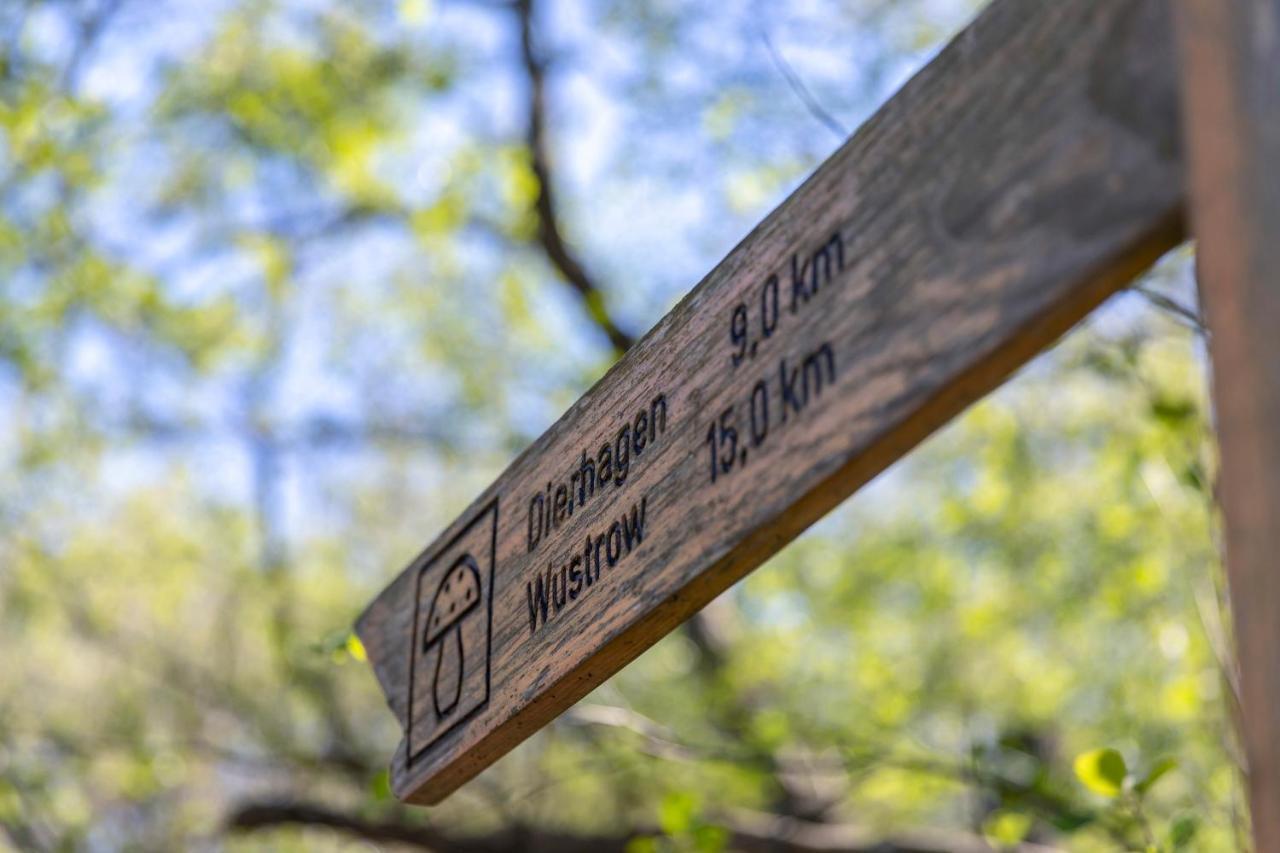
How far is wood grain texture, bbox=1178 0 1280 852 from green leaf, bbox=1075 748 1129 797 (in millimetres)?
924

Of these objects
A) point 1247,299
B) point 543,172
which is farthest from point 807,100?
point 543,172

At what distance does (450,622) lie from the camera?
4.66 feet

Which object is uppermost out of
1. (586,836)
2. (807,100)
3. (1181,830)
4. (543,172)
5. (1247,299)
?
(543,172)

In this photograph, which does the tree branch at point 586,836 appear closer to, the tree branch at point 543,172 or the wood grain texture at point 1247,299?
the tree branch at point 543,172

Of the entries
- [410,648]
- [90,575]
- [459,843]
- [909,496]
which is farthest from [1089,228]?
[90,575]

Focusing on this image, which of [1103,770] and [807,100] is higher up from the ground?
[807,100]

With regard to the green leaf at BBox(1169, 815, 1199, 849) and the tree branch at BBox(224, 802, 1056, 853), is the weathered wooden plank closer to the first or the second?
the green leaf at BBox(1169, 815, 1199, 849)

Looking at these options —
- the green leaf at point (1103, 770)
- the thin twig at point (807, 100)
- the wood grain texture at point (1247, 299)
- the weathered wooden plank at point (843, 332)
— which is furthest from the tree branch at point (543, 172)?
the wood grain texture at point (1247, 299)

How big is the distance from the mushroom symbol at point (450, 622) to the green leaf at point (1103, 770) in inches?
28.0

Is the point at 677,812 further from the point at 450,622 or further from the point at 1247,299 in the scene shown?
the point at 1247,299

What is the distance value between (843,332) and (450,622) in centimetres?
68

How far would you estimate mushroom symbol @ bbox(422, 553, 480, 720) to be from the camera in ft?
4.51

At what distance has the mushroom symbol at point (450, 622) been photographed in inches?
54.2

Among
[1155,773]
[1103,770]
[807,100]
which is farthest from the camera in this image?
[807,100]
